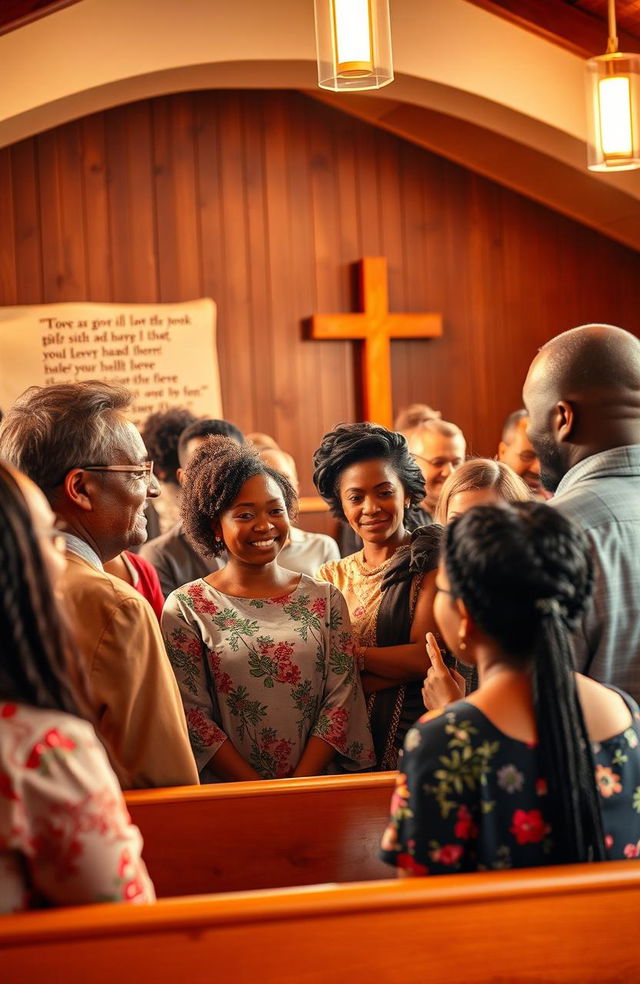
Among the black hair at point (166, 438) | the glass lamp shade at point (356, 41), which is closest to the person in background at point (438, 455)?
the black hair at point (166, 438)

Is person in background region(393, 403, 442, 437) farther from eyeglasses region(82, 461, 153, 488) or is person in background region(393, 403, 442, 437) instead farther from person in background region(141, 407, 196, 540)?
eyeglasses region(82, 461, 153, 488)

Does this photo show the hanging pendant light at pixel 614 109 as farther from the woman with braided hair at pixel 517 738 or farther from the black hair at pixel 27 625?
the black hair at pixel 27 625

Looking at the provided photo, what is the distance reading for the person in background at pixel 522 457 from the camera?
4.60 metres

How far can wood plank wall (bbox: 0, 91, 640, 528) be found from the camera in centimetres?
559

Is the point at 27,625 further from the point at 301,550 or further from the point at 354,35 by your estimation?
A: the point at 301,550

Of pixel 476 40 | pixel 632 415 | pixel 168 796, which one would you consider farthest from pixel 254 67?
pixel 168 796

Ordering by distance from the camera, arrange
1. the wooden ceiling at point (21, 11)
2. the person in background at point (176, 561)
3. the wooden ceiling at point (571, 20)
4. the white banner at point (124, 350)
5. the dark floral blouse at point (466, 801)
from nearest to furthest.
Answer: the dark floral blouse at point (466, 801)
the person in background at point (176, 561)
the wooden ceiling at point (21, 11)
the wooden ceiling at point (571, 20)
the white banner at point (124, 350)

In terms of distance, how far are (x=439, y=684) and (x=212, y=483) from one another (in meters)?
0.80

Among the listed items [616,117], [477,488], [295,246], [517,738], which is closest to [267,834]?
[517,738]

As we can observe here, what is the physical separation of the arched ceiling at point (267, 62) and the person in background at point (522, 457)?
1439mm

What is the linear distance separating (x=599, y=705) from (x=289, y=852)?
782 mm

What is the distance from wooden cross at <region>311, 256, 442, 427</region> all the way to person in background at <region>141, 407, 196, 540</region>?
4.77 ft

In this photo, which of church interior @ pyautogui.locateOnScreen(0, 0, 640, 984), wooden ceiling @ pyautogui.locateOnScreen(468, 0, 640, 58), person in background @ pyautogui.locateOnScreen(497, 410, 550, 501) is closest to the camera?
person in background @ pyautogui.locateOnScreen(497, 410, 550, 501)

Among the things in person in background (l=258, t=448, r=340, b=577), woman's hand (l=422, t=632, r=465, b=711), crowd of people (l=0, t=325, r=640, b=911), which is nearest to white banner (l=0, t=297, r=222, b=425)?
person in background (l=258, t=448, r=340, b=577)
